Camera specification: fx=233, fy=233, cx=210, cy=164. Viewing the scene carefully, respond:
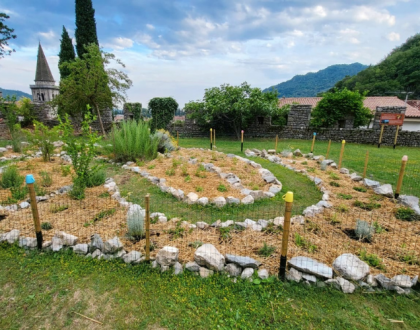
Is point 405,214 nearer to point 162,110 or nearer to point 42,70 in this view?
point 162,110

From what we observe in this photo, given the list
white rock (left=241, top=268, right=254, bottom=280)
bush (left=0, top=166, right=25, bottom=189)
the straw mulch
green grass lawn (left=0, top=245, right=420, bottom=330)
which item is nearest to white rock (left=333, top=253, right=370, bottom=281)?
green grass lawn (left=0, top=245, right=420, bottom=330)

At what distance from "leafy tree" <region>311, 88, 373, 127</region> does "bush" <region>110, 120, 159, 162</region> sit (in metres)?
10.4

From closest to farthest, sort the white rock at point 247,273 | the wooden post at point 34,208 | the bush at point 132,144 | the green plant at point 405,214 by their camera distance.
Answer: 1. the white rock at point 247,273
2. the wooden post at point 34,208
3. the green plant at point 405,214
4. the bush at point 132,144

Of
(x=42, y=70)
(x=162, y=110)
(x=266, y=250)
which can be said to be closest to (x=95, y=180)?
(x=266, y=250)

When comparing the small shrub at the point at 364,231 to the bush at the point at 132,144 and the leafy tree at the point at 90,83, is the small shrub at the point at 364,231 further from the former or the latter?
the leafy tree at the point at 90,83

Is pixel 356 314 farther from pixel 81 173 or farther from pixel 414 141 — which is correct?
pixel 414 141

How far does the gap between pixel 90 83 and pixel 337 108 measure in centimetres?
1343

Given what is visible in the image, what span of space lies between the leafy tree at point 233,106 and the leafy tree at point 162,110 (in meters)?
1.26

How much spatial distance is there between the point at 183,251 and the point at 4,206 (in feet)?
10.8

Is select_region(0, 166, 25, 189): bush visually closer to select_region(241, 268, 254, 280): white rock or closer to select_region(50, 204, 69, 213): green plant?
select_region(50, 204, 69, 213): green plant

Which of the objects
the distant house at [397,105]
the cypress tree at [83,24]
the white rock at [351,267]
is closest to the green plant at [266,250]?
the white rock at [351,267]

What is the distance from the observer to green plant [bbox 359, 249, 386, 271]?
8.37 ft

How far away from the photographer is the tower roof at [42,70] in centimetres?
3572

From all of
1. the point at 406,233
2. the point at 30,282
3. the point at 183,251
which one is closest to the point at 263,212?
the point at 183,251
